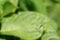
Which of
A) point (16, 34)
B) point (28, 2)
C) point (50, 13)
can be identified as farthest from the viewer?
point (50, 13)

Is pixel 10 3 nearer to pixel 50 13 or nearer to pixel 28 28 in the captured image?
pixel 28 28

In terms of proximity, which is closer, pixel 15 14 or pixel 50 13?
pixel 15 14

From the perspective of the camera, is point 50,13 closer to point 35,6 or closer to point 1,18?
point 35,6

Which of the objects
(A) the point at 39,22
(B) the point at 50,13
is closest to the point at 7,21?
(A) the point at 39,22

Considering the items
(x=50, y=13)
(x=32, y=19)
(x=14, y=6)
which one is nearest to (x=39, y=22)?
(x=32, y=19)

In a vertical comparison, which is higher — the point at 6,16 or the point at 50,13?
the point at 6,16

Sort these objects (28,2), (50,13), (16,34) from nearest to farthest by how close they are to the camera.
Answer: (16,34)
(28,2)
(50,13)
